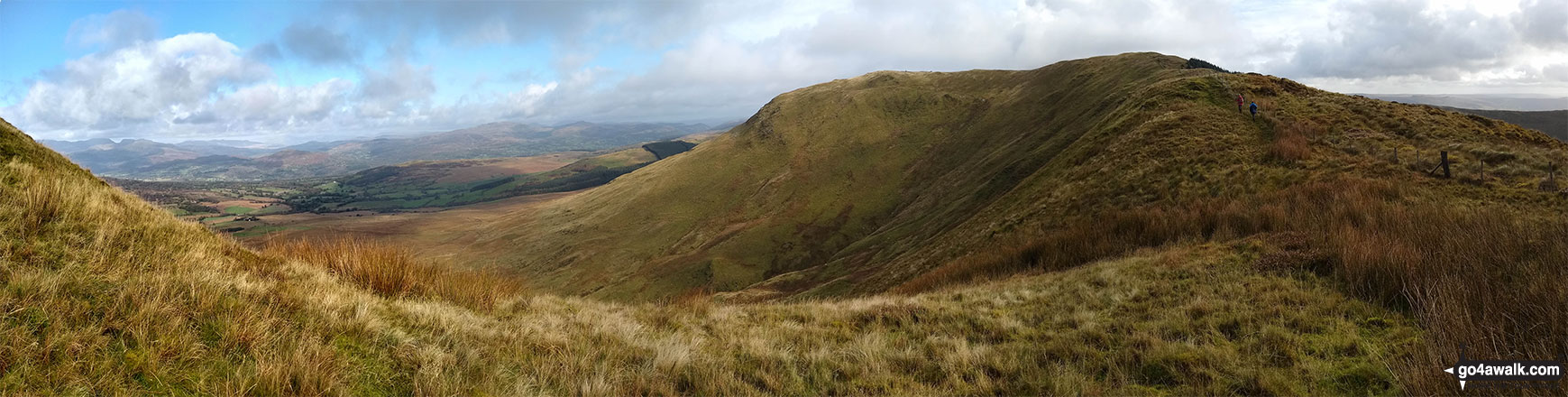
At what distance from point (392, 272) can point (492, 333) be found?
287 cm

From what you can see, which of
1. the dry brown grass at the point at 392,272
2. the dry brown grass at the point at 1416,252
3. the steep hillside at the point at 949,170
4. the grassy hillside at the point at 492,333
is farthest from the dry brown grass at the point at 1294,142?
the dry brown grass at the point at 392,272

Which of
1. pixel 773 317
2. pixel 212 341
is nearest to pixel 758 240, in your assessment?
pixel 773 317

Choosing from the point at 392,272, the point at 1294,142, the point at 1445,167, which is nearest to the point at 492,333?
the point at 392,272

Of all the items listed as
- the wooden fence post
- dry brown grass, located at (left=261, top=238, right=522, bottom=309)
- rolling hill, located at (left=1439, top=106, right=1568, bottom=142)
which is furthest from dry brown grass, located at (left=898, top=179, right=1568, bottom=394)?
rolling hill, located at (left=1439, top=106, right=1568, bottom=142)

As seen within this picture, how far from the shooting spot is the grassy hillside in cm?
407

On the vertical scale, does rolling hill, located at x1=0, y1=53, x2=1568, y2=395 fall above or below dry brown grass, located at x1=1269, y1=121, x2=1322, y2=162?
below

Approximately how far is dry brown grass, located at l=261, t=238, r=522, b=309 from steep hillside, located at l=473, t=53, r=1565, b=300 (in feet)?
68.8

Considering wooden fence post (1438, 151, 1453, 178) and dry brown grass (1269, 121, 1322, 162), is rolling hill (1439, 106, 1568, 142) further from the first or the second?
wooden fence post (1438, 151, 1453, 178)

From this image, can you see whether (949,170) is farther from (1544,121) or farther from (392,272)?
(1544,121)

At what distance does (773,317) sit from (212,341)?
6.57 m

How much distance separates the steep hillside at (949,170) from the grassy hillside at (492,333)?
1292 cm

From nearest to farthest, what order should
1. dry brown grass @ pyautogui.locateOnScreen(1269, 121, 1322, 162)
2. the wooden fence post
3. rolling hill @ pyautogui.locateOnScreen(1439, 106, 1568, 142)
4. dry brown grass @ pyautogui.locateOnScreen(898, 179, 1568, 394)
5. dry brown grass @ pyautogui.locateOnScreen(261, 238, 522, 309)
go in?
dry brown grass @ pyautogui.locateOnScreen(898, 179, 1568, 394) → dry brown grass @ pyautogui.locateOnScreen(261, 238, 522, 309) → the wooden fence post → dry brown grass @ pyautogui.locateOnScreen(1269, 121, 1322, 162) → rolling hill @ pyautogui.locateOnScreen(1439, 106, 1568, 142)

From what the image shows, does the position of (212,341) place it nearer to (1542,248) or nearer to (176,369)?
(176,369)

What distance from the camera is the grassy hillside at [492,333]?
4.07m
